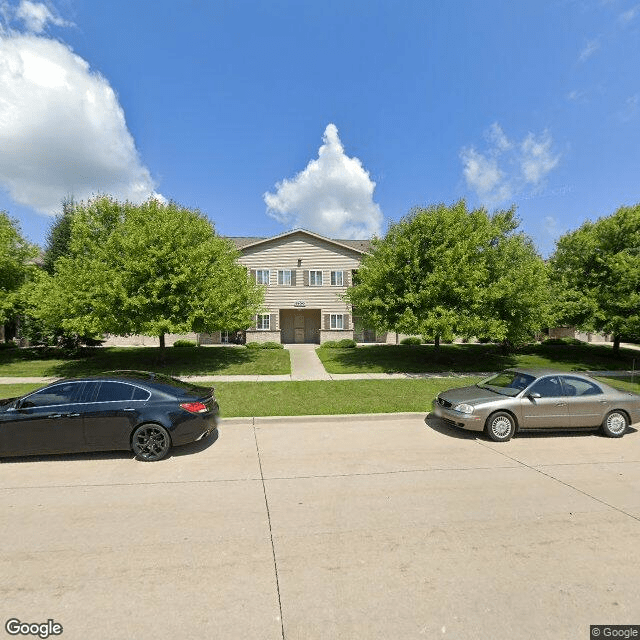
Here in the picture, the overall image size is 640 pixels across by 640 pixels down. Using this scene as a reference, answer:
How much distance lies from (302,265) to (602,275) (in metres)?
19.8

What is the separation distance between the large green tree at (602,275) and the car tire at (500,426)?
47.1ft

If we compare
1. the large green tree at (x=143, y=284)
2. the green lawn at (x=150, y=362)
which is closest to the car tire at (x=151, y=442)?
the large green tree at (x=143, y=284)

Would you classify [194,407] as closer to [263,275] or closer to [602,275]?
[602,275]

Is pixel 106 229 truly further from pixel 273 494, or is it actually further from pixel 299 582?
pixel 299 582

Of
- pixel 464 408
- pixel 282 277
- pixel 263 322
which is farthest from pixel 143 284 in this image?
pixel 282 277

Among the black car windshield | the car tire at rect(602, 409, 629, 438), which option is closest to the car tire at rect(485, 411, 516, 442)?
the black car windshield

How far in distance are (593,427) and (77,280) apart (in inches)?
742

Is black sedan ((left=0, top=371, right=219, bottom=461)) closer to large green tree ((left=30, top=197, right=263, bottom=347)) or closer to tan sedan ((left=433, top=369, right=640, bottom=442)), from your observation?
tan sedan ((left=433, top=369, right=640, bottom=442))

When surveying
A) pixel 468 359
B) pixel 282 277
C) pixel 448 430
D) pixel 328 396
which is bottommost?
pixel 448 430

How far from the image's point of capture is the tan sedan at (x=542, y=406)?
24.8 ft

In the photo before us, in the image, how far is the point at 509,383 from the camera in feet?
27.3

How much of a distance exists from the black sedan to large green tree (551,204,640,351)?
1982cm

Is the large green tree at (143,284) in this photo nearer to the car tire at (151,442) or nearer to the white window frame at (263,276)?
the car tire at (151,442)

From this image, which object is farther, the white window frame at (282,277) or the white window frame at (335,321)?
the white window frame at (335,321)
